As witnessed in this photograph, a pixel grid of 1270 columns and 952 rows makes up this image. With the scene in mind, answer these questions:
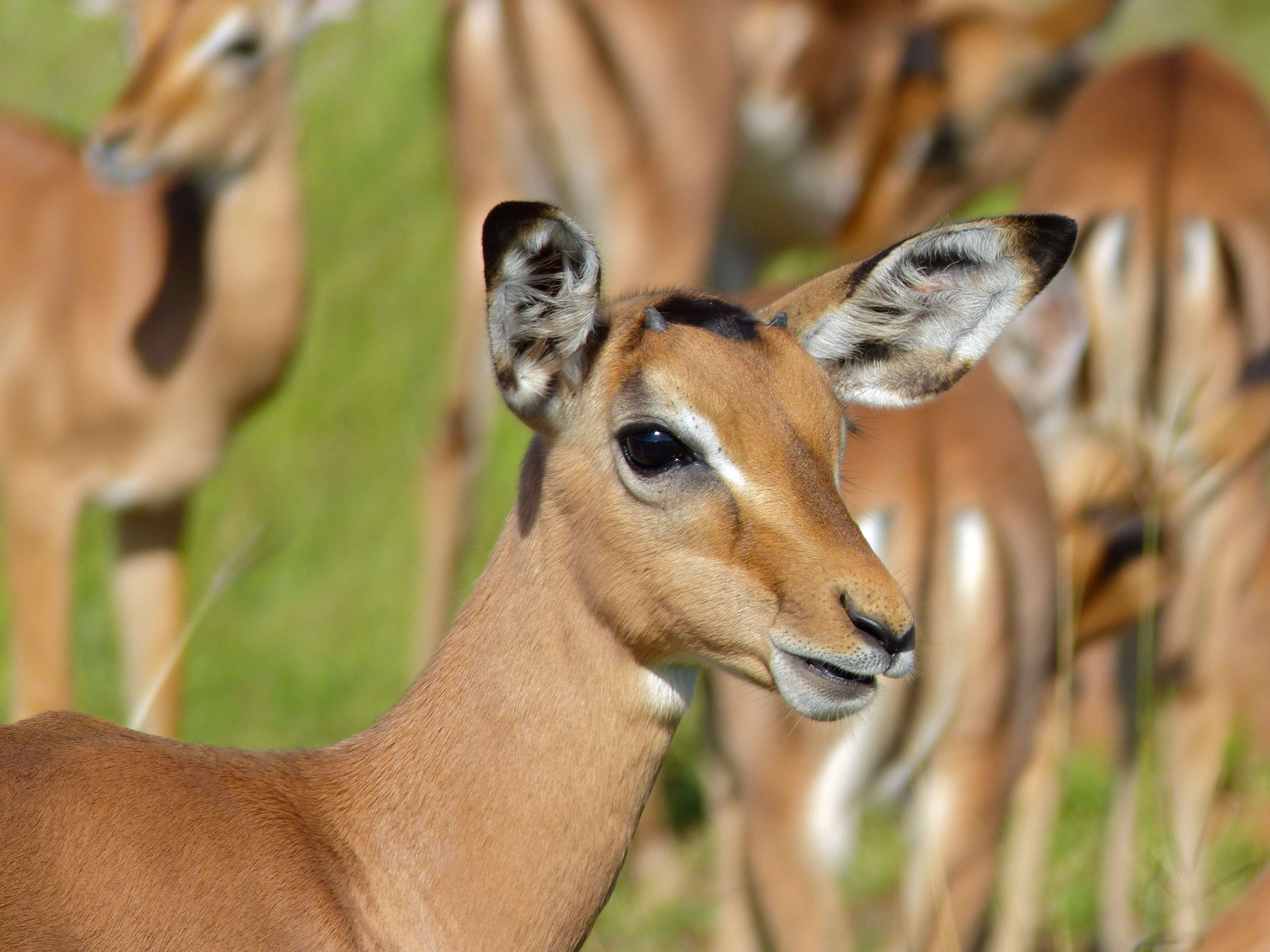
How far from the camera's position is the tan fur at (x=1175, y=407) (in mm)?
4473

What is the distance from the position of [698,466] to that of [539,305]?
13.5 inches

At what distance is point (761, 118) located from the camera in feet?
23.8

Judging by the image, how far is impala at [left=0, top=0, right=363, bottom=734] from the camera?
16.1 ft

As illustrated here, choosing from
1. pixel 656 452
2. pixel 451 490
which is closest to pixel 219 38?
pixel 451 490

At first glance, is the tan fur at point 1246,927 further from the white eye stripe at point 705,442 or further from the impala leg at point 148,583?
the impala leg at point 148,583

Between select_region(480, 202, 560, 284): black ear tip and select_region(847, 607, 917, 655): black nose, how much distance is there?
695mm

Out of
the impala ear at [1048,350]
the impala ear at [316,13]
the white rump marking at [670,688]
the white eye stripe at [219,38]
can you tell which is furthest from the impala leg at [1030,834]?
the impala ear at [316,13]

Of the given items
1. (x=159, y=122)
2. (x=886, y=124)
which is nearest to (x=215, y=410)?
(x=159, y=122)

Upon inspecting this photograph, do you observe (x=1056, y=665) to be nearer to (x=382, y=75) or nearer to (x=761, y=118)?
(x=761, y=118)

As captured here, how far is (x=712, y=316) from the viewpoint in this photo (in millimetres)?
2463

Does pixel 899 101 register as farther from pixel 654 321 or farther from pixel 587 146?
pixel 654 321


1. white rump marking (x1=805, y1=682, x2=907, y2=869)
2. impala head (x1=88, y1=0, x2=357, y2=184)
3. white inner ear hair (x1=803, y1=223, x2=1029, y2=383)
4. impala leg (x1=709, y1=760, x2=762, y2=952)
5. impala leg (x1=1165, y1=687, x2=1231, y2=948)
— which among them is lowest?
impala leg (x1=1165, y1=687, x2=1231, y2=948)

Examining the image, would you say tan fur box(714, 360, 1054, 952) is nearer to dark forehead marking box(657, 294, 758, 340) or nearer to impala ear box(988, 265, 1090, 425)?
impala ear box(988, 265, 1090, 425)

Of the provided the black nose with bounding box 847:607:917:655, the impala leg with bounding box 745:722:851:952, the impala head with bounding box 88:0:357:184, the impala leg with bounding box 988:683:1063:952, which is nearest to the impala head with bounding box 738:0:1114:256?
the impala head with bounding box 88:0:357:184
